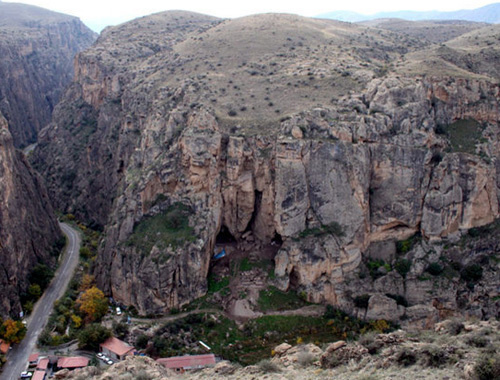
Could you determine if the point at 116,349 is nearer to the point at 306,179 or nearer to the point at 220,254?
the point at 220,254

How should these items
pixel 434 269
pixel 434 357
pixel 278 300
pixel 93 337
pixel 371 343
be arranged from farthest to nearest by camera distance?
pixel 434 269, pixel 278 300, pixel 93 337, pixel 371 343, pixel 434 357

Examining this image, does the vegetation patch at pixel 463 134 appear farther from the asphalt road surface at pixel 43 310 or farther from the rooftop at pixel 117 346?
the asphalt road surface at pixel 43 310

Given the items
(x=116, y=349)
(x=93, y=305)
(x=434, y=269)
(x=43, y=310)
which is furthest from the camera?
(x=43, y=310)

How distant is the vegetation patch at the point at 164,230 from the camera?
148ft

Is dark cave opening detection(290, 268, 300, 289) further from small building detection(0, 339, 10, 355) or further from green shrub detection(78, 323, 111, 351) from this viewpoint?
small building detection(0, 339, 10, 355)

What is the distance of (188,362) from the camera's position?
119 feet

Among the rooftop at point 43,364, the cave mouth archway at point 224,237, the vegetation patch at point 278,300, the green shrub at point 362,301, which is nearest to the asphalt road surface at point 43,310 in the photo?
the rooftop at point 43,364

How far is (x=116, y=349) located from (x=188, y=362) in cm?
609

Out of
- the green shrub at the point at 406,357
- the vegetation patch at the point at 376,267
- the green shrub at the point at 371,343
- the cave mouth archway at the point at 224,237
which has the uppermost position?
the green shrub at the point at 406,357

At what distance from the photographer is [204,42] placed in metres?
75.1

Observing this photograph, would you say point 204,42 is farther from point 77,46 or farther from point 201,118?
point 77,46

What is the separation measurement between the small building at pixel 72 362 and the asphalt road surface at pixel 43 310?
130 inches

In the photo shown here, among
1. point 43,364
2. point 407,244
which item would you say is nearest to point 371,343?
point 407,244

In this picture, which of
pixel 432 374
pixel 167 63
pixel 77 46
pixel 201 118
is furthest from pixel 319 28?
pixel 77 46
